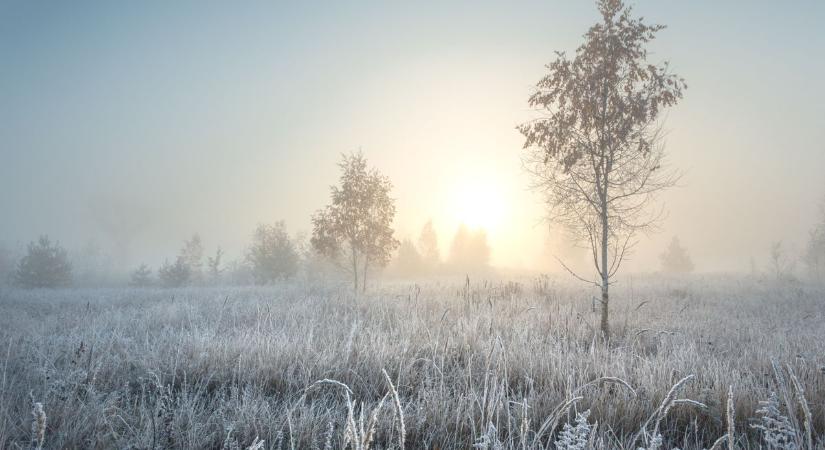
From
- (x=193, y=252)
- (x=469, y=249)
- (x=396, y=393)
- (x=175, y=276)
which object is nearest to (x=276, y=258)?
(x=175, y=276)

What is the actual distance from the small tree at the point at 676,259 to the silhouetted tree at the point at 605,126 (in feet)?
187

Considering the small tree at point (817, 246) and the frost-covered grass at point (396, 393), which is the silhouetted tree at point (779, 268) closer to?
the small tree at point (817, 246)

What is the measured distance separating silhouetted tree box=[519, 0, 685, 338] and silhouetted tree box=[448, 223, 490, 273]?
54470 mm

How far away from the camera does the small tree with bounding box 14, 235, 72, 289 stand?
2845cm

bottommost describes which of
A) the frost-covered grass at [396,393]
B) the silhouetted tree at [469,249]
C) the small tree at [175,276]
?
the small tree at [175,276]

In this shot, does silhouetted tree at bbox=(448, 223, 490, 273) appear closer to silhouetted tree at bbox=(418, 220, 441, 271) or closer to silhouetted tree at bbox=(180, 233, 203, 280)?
silhouetted tree at bbox=(418, 220, 441, 271)

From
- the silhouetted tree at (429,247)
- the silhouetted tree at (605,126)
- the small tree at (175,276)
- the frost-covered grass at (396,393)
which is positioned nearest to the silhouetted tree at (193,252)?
the small tree at (175,276)

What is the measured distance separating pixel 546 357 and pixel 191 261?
56.5m

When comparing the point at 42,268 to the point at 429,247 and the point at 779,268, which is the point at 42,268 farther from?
the point at 779,268

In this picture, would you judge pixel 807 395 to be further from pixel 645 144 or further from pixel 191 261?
pixel 191 261

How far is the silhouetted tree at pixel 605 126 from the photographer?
777cm

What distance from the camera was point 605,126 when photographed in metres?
8.09

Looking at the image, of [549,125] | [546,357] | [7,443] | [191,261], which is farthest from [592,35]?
[191,261]

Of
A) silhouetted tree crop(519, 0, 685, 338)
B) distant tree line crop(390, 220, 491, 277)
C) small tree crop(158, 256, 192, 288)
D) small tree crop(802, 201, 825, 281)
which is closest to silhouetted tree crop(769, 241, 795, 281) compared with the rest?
small tree crop(802, 201, 825, 281)
